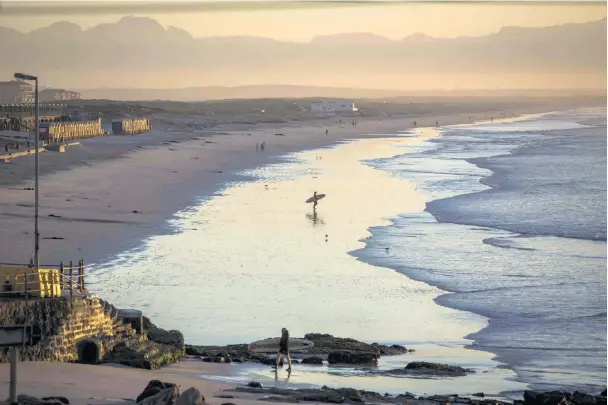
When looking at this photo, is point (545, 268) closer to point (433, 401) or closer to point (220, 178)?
point (433, 401)

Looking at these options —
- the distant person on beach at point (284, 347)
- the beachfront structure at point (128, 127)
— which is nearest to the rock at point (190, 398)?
the distant person on beach at point (284, 347)

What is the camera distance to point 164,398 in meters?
14.3

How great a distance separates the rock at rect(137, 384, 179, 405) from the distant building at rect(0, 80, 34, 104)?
126371 millimetres

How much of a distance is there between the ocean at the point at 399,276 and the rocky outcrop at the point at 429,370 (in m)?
0.32

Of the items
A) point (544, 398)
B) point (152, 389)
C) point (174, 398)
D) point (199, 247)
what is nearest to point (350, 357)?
point (544, 398)

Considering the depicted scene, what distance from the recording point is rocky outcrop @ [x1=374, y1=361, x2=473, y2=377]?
19109mm

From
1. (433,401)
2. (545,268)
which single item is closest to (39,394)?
(433,401)

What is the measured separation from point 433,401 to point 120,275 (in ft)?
35.8

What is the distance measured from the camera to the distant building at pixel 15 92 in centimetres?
13748

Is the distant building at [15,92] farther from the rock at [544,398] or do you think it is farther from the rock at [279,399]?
the rock at [544,398]

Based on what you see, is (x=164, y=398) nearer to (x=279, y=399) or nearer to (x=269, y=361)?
(x=279, y=399)

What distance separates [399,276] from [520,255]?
201 inches

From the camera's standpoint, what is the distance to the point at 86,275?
2595cm

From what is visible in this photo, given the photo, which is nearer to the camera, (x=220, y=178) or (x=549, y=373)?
(x=549, y=373)
